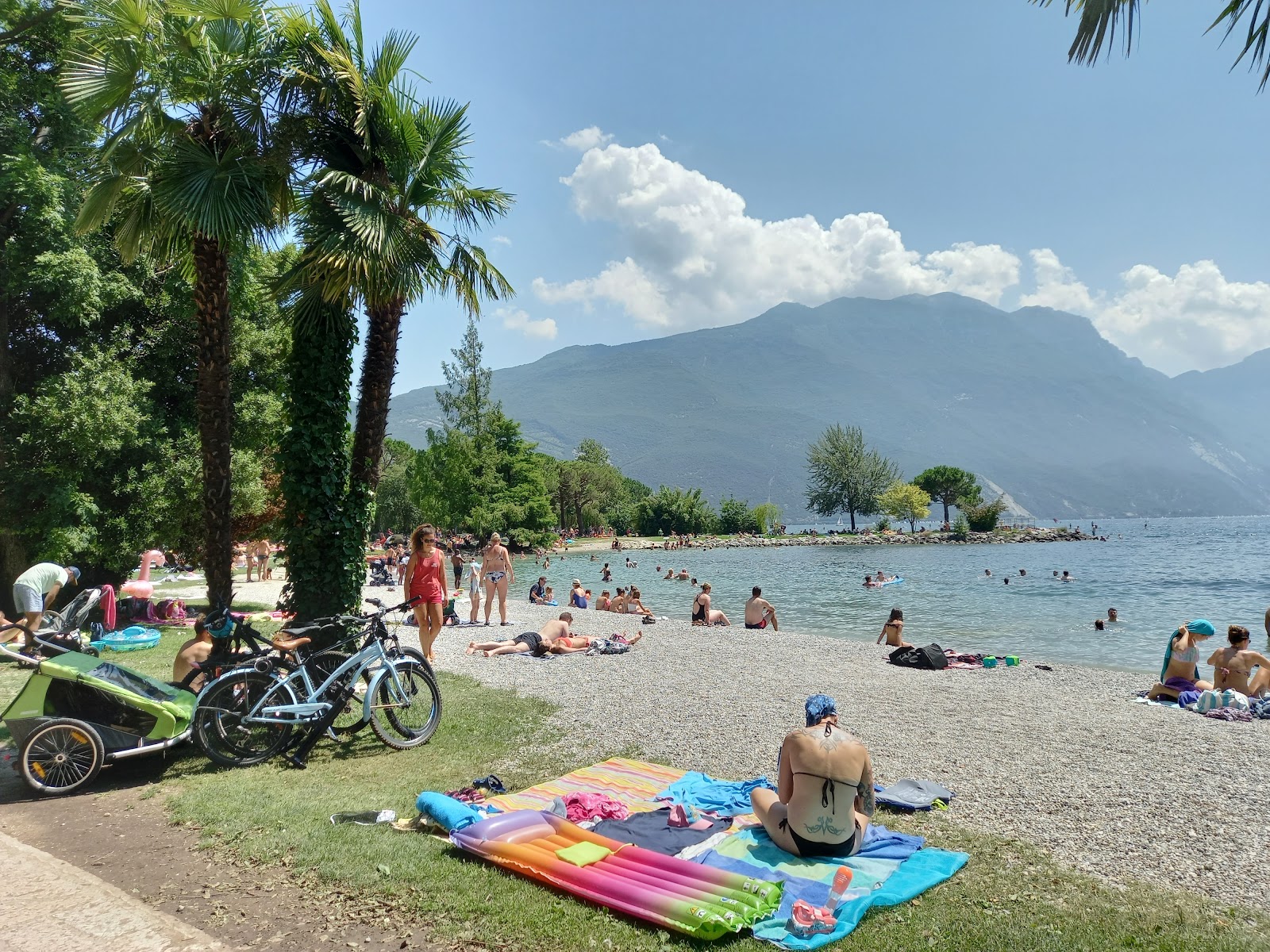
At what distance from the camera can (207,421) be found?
8133 millimetres

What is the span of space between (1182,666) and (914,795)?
7.95m

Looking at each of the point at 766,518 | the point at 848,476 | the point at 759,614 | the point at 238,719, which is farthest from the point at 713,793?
the point at 848,476

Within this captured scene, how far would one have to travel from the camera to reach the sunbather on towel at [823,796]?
15.6 feet

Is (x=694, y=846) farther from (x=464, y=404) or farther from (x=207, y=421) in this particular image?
(x=464, y=404)

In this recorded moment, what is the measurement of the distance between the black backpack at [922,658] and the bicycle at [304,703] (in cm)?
954

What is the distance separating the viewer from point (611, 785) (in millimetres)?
6141

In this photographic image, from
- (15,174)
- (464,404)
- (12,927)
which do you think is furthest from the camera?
(464,404)

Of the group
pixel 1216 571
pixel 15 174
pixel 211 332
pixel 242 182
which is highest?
pixel 15 174

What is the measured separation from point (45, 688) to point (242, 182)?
5.16m

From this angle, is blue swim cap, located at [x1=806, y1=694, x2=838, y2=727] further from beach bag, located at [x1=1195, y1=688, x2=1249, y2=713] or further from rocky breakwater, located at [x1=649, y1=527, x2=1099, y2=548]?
rocky breakwater, located at [x1=649, y1=527, x2=1099, y2=548]

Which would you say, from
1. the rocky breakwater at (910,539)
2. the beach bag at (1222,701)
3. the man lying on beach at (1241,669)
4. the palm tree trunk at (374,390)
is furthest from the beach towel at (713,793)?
the rocky breakwater at (910,539)

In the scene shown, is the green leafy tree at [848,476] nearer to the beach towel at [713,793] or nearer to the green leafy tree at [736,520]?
the green leafy tree at [736,520]

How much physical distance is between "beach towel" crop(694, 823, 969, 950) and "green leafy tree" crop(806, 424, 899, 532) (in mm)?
111554

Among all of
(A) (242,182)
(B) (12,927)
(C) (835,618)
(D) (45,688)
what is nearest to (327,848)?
(B) (12,927)
